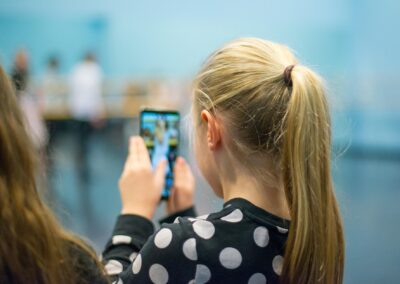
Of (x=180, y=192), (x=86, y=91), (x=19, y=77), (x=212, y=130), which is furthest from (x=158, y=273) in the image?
(x=86, y=91)

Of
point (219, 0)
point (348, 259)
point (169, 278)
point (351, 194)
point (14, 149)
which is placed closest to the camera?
point (14, 149)

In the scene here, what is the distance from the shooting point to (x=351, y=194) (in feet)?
15.0

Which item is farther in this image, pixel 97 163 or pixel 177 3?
pixel 177 3

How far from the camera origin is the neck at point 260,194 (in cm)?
94

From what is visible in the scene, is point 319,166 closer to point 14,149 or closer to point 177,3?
point 14,149

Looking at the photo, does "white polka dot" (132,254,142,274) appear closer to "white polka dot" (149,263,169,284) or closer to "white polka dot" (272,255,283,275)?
"white polka dot" (149,263,169,284)

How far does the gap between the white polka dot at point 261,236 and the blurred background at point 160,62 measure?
138 inches

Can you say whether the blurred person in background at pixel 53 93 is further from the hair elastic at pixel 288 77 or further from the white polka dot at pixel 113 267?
the hair elastic at pixel 288 77

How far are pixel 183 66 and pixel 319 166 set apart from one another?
786 cm

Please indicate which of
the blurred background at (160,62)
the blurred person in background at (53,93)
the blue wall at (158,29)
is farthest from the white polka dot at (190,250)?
the blurred person in background at (53,93)

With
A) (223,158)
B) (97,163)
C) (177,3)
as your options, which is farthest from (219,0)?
(223,158)

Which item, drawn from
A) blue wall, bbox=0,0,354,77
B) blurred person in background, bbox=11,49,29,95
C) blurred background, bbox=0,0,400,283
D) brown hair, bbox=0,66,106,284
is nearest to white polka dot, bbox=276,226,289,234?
brown hair, bbox=0,66,106,284

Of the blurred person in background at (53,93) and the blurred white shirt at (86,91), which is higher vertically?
the blurred white shirt at (86,91)

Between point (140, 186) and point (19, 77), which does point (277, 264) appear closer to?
point (140, 186)
